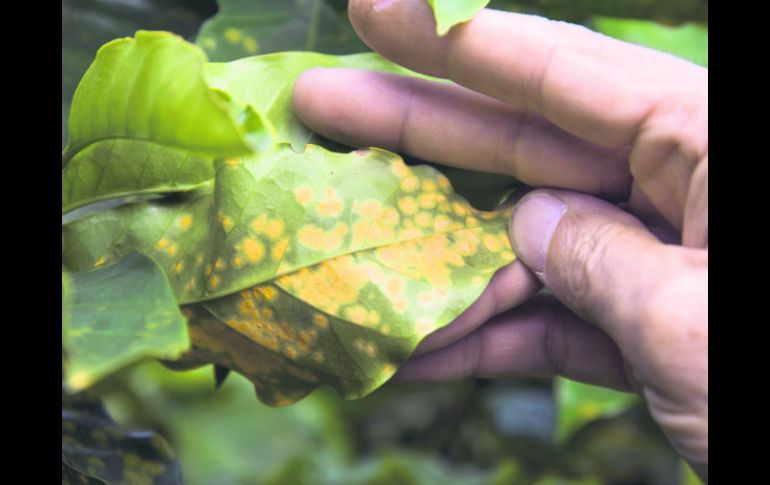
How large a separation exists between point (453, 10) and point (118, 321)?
13.9 inches

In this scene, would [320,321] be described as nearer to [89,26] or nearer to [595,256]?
[595,256]

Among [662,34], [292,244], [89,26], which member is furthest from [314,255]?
[662,34]

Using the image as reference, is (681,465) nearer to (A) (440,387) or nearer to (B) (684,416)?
(A) (440,387)

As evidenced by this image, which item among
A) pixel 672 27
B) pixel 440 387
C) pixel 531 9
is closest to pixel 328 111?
pixel 531 9

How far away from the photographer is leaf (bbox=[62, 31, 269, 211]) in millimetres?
523

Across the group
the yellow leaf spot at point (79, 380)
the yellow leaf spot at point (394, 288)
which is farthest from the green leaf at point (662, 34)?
the yellow leaf spot at point (79, 380)

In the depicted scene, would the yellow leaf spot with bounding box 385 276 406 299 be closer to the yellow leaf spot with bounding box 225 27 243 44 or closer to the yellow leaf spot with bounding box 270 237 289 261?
the yellow leaf spot with bounding box 270 237 289 261

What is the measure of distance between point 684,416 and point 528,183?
28cm

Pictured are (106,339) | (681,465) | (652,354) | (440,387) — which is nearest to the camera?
(106,339)

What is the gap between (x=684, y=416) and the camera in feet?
2.10

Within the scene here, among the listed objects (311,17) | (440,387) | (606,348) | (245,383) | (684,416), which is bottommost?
(245,383)

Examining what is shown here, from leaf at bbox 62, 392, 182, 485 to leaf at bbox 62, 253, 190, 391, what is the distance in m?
0.29

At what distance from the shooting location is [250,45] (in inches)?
34.9

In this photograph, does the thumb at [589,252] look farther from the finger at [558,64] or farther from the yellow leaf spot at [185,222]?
the yellow leaf spot at [185,222]
